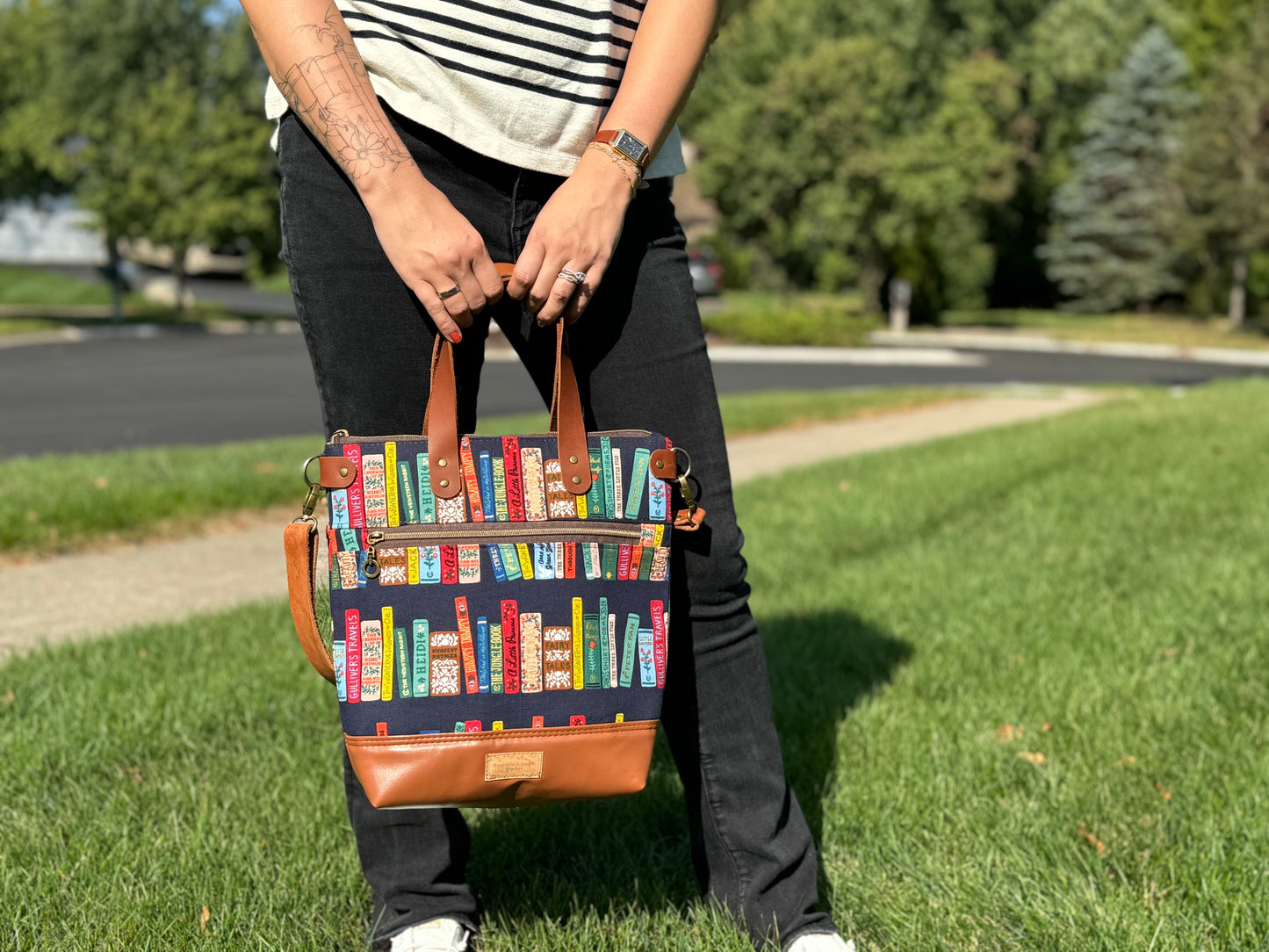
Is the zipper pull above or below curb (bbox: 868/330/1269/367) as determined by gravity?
above

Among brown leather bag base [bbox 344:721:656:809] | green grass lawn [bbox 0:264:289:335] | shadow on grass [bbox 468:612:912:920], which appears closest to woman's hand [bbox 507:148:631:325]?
brown leather bag base [bbox 344:721:656:809]

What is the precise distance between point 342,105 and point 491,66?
0.21 meters

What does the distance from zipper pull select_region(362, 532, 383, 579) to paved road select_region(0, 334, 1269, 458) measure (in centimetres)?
785

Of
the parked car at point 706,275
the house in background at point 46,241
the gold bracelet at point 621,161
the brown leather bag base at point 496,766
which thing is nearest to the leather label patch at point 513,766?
the brown leather bag base at point 496,766

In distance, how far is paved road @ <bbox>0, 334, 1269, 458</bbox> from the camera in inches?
391

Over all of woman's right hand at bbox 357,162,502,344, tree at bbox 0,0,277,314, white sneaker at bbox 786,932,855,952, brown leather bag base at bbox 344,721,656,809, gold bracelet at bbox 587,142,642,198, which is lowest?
white sneaker at bbox 786,932,855,952

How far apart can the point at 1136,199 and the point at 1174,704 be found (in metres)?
33.2

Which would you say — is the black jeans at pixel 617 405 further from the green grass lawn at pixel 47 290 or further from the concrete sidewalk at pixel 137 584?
the green grass lawn at pixel 47 290

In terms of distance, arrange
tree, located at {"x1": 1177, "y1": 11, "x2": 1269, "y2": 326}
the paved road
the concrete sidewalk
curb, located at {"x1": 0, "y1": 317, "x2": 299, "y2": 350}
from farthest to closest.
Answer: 1. tree, located at {"x1": 1177, "y1": 11, "x2": 1269, "y2": 326}
2. curb, located at {"x1": 0, "y1": 317, "x2": 299, "y2": 350}
3. the paved road
4. the concrete sidewalk

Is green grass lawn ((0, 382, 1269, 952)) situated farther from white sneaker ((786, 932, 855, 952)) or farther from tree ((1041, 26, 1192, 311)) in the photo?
tree ((1041, 26, 1192, 311))

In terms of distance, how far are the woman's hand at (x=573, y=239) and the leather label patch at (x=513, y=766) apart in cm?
58

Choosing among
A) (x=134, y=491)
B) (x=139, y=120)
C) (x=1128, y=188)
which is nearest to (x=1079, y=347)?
(x=1128, y=188)

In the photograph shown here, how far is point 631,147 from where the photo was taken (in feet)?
5.22

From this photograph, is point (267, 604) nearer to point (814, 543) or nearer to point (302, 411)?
point (814, 543)
